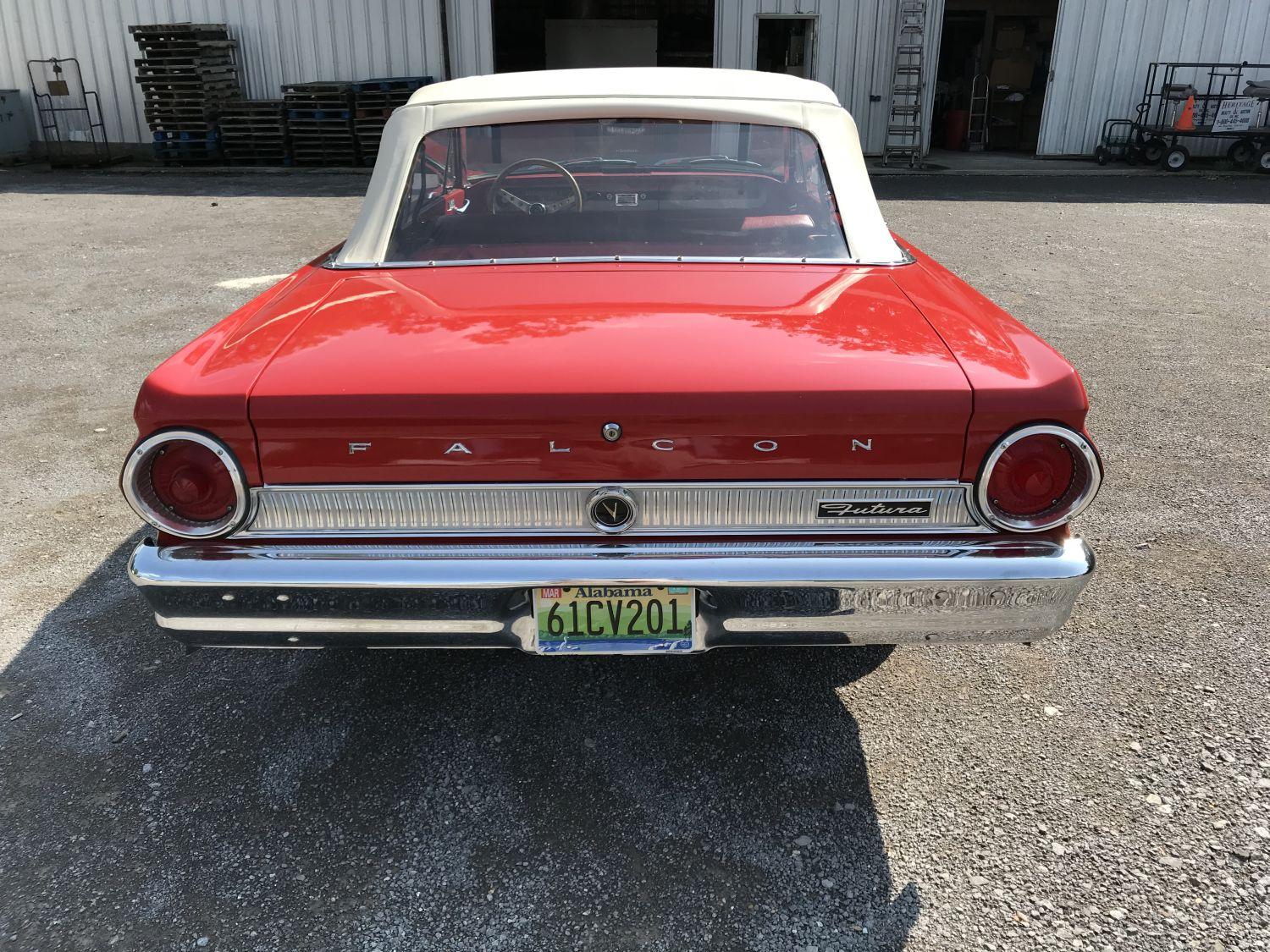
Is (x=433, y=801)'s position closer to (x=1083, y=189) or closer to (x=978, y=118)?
(x=1083, y=189)

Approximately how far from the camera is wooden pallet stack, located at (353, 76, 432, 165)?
1464 centimetres

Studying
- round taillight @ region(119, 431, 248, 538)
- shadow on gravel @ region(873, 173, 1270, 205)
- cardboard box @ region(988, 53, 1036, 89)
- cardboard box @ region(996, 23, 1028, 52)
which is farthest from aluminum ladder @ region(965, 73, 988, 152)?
round taillight @ region(119, 431, 248, 538)

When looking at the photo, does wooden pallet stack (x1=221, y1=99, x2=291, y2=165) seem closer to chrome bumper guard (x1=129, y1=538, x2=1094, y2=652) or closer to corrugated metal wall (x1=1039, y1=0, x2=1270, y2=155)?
corrugated metal wall (x1=1039, y1=0, x2=1270, y2=155)

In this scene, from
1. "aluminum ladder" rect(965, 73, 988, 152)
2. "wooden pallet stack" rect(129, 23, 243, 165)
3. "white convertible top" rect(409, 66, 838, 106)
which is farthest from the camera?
"aluminum ladder" rect(965, 73, 988, 152)

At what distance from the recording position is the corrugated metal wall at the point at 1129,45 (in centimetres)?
1512

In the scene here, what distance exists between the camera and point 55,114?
16.2 metres

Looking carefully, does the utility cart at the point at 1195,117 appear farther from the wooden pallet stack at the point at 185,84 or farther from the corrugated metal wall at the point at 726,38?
the wooden pallet stack at the point at 185,84

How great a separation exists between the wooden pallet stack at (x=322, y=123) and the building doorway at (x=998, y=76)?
1138 cm

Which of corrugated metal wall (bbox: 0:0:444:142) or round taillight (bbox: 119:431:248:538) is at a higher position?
corrugated metal wall (bbox: 0:0:444:142)

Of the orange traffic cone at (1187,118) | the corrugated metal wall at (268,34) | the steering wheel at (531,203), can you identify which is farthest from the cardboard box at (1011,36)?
the steering wheel at (531,203)

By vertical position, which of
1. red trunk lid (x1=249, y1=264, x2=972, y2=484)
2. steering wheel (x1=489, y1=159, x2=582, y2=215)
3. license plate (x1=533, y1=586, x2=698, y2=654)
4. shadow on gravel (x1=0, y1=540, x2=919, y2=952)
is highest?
steering wheel (x1=489, y1=159, x2=582, y2=215)

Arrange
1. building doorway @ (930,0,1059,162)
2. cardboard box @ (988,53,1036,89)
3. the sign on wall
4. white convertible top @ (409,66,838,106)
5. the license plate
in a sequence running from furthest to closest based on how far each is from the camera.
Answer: cardboard box @ (988,53,1036,89) → building doorway @ (930,0,1059,162) → the sign on wall → white convertible top @ (409,66,838,106) → the license plate

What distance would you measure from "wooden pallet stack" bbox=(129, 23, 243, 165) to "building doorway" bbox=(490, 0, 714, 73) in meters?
6.09

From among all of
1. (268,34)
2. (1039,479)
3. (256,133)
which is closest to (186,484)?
(1039,479)
